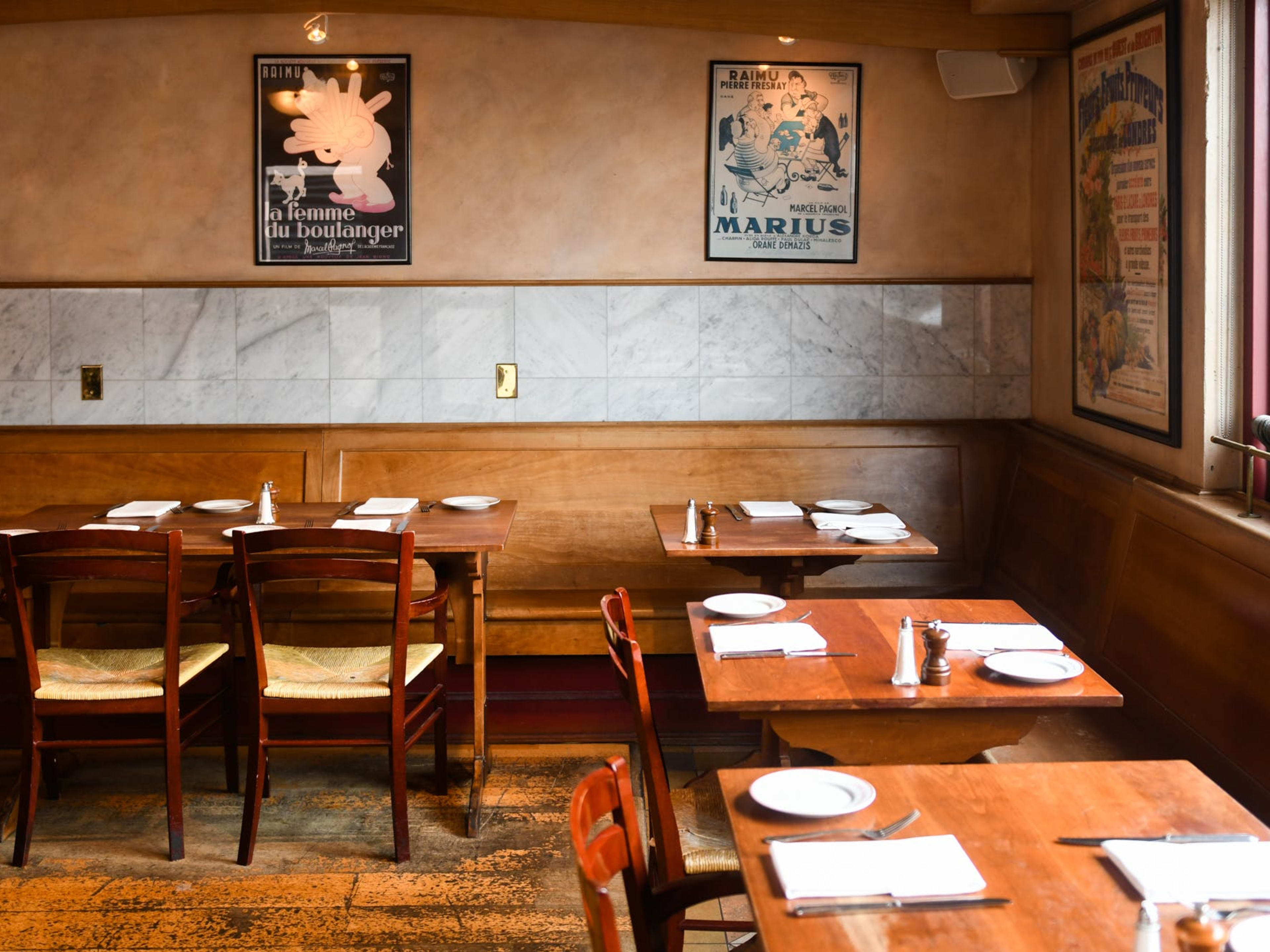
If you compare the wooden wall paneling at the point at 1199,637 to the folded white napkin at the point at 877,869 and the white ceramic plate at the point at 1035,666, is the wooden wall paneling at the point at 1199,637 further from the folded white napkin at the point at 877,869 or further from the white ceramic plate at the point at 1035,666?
the folded white napkin at the point at 877,869

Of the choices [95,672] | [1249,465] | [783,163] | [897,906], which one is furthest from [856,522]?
[897,906]

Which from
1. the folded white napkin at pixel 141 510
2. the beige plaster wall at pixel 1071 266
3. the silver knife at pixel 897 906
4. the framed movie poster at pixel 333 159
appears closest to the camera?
the silver knife at pixel 897 906

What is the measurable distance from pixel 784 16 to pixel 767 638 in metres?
3.17

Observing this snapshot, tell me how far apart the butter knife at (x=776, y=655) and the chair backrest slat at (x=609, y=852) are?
0.93 m

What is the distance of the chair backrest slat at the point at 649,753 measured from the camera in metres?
2.68

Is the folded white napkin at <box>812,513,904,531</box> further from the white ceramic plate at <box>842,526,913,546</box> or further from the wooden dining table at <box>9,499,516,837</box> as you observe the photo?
the wooden dining table at <box>9,499,516,837</box>

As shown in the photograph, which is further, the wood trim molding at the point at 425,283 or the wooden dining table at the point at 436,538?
the wood trim molding at the point at 425,283

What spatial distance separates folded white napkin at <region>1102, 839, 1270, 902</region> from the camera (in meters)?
1.79

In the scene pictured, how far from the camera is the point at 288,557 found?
3.73 m

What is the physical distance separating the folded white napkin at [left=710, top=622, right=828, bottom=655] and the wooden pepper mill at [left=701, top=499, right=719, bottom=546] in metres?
0.92

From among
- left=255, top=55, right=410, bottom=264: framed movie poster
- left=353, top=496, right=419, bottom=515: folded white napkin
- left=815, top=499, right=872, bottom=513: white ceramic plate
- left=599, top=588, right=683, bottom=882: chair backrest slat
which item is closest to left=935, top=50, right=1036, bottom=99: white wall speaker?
left=815, top=499, right=872, bottom=513: white ceramic plate

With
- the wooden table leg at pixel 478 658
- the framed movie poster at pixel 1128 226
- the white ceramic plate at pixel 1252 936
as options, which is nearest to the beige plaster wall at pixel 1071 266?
the framed movie poster at pixel 1128 226

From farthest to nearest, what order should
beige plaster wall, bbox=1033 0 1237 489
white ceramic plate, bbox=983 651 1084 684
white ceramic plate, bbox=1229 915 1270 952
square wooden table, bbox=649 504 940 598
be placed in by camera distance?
1. square wooden table, bbox=649 504 940 598
2. beige plaster wall, bbox=1033 0 1237 489
3. white ceramic plate, bbox=983 651 1084 684
4. white ceramic plate, bbox=1229 915 1270 952

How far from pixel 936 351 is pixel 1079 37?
1520 mm
